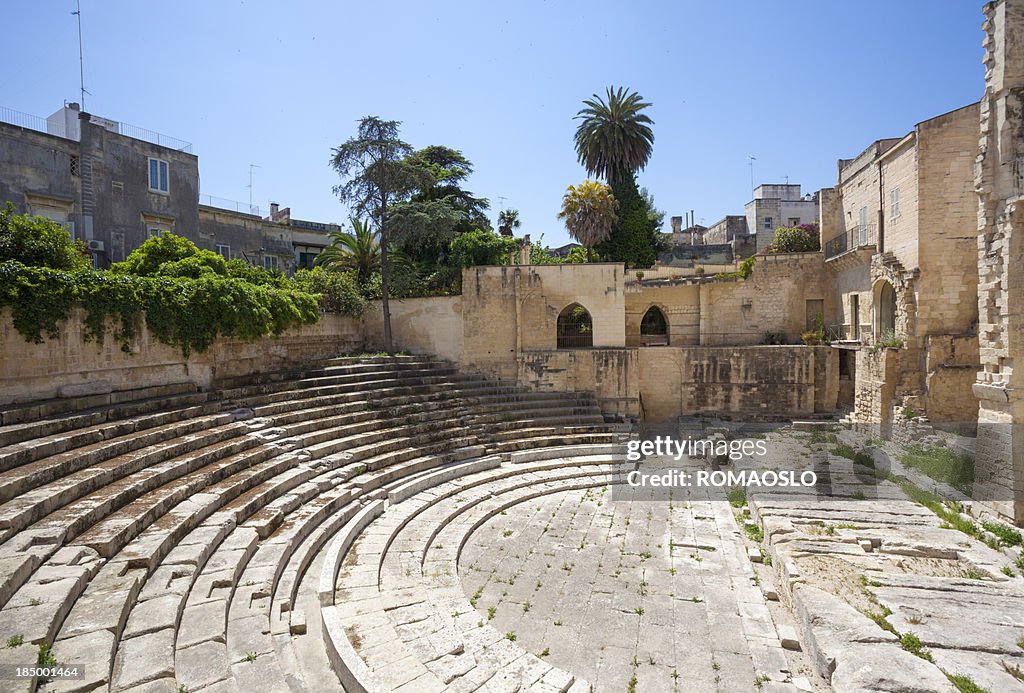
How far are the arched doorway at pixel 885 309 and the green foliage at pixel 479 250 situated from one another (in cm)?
1353

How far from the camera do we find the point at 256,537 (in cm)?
802

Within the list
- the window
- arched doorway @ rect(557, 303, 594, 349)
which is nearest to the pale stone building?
arched doorway @ rect(557, 303, 594, 349)

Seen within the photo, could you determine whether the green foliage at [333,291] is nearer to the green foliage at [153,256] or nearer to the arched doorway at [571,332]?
the green foliage at [153,256]

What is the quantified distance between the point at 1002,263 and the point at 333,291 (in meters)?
17.2

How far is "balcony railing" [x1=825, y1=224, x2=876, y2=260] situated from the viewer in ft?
68.0

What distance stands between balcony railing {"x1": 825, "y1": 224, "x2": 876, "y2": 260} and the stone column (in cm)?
1127

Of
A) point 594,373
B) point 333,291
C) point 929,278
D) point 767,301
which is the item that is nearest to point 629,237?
point 767,301

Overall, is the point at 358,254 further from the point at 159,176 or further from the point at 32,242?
the point at 32,242

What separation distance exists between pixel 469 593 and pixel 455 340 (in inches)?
468

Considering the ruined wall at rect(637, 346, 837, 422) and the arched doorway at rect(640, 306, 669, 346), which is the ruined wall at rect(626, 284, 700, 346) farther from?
the ruined wall at rect(637, 346, 837, 422)

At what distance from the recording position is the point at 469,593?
7957mm

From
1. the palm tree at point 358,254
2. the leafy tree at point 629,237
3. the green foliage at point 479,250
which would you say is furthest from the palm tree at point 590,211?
the palm tree at point 358,254

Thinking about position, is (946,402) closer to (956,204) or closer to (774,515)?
(956,204)

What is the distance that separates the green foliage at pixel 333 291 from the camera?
61.3ft
